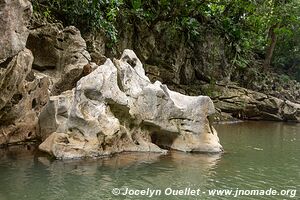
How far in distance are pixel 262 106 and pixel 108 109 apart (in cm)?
1928

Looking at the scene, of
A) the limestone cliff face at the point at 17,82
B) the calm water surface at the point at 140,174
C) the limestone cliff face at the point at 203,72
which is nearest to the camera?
the calm water surface at the point at 140,174

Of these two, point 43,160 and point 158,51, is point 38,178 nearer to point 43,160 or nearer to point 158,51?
point 43,160

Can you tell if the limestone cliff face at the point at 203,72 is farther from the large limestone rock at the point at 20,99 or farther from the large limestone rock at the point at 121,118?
the large limestone rock at the point at 20,99

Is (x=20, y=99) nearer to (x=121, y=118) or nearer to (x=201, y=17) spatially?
(x=121, y=118)

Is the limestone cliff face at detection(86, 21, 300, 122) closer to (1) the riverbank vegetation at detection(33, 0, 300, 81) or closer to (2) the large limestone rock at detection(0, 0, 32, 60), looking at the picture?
(1) the riverbank vegetation at detection(33, 0, 300, 81)

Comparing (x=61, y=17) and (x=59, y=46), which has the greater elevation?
(x=61, y=17)

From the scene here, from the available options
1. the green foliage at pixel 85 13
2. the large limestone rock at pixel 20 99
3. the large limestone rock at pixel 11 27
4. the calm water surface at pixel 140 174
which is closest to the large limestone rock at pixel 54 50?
the large limestone rock at pixel 20 99

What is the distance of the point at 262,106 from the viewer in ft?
99.3

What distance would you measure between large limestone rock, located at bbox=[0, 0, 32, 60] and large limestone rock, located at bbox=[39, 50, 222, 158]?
270 centimetres

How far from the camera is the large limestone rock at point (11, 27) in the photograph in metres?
10.2

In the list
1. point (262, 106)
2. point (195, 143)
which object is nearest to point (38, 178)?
point (195, 143)

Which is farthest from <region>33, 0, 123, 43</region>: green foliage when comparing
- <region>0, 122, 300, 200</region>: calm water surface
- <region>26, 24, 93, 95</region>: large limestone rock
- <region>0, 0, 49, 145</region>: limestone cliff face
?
<region>0, 122, 300, 200</region>: calm water surface

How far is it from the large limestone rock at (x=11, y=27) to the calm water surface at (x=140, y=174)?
2.95 m

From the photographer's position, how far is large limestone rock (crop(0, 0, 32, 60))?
1016cm
